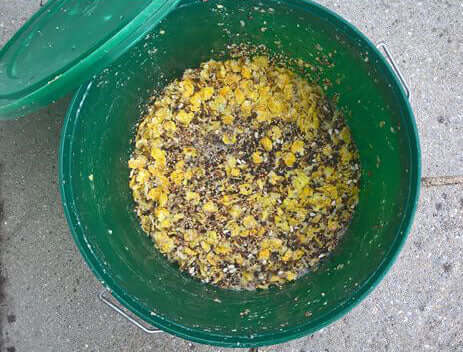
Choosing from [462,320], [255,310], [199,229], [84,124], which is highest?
[84,124]

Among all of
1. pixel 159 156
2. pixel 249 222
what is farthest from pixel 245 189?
pixel 159 156

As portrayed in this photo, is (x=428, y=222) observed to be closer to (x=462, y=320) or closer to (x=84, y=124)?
(x=462, y=320)

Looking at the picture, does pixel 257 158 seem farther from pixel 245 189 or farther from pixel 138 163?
pixel 138 163

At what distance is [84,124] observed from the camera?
909 millimetres

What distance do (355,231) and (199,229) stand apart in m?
0.33

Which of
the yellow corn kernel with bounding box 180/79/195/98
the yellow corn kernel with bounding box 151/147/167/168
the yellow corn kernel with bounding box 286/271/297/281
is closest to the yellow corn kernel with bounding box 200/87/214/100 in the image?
the yellow corn kernel with bounding box 180/79/195/98

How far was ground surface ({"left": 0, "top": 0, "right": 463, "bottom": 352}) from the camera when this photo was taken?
1.13 m

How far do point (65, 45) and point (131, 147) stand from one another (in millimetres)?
342

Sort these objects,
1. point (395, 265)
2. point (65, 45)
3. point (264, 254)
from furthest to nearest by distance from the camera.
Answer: point (395, 265), point (264, 254), point (65, 45)

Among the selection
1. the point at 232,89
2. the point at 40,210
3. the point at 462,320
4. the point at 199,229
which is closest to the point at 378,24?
the point at 232,89

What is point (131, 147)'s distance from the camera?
1.08 metres

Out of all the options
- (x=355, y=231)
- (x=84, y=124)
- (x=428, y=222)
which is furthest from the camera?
(x=428, y=222)

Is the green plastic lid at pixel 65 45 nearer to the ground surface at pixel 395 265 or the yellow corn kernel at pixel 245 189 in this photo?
the ground surface at pixel 395 265

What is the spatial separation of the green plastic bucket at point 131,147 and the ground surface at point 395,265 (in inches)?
7.6
